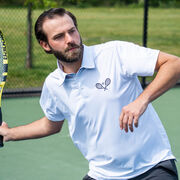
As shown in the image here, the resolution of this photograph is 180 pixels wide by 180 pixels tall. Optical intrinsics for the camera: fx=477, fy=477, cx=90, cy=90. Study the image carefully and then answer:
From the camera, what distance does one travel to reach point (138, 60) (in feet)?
8.80

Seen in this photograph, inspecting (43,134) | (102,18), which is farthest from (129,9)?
(43,134)

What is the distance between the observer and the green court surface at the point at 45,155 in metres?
4.55

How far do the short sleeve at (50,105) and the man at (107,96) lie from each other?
0.04 m

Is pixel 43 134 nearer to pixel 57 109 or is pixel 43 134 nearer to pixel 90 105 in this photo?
pixel 57 109

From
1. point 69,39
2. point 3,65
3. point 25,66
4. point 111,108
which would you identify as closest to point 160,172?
point 111,108

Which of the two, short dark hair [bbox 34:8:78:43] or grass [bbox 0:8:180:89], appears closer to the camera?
short dark hair [bbox 34:8:78:43]


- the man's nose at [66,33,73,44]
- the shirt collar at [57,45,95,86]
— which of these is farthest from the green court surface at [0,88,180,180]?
the man's nose at [66,33,73,44]

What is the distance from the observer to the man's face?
270cm

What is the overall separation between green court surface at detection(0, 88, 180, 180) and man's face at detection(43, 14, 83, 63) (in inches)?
77.6

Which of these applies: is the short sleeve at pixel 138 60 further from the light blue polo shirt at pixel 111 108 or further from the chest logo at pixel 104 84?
the chest logo at pixel 104 84

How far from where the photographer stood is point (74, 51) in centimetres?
269

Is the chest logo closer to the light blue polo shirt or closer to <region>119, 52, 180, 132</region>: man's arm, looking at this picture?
the light blue polo shirt

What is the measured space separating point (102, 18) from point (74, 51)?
23.5 m

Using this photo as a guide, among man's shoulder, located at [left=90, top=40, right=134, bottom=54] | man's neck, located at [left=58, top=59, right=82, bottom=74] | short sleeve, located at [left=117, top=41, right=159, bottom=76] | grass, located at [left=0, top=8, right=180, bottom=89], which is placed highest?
man's shoulder, located at [left=90, top=40, right=134, bottom=54]
